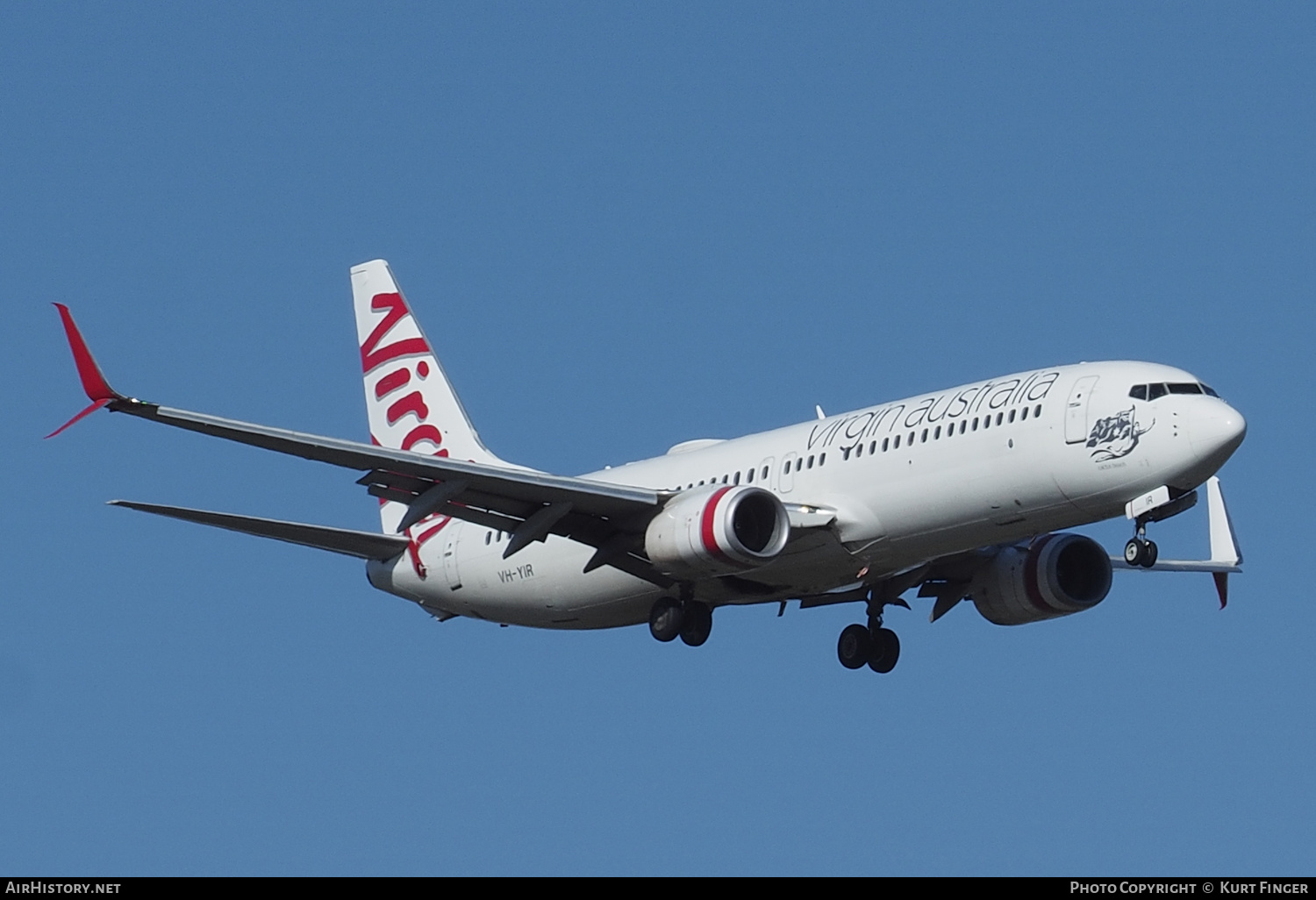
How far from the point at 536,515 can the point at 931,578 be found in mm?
9017

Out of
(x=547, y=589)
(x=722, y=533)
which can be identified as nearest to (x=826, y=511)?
(x=722, y=533)

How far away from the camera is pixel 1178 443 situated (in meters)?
39.1

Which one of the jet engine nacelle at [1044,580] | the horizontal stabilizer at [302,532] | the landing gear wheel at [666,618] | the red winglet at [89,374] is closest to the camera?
the red winglet at [89,374]

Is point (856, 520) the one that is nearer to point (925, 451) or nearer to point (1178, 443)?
point (925, 451)

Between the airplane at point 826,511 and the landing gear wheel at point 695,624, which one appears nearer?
the airplane at point 826,511

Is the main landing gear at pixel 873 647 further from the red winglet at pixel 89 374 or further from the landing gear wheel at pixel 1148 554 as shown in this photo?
the red winglet at pixel 89 374

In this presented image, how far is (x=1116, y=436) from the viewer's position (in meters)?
39.5

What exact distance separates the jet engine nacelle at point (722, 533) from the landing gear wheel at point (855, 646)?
5.96 metres

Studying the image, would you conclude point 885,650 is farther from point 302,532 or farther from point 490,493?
point 302,532

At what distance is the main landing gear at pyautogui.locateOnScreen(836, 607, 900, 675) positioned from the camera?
47281 mm

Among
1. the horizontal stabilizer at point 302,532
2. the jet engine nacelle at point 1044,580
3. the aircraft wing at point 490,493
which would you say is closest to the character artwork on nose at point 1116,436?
the jet engine nacelle at point 1044,580

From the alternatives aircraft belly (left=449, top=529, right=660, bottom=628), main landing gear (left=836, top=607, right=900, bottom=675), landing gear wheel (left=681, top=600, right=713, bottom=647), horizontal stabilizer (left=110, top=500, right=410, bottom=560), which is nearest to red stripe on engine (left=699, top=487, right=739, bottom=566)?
landing gear wheel (left=681, top=600, right=713, bottom=647)

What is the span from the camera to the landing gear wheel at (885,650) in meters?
47.2

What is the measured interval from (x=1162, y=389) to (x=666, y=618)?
35.3 ft
